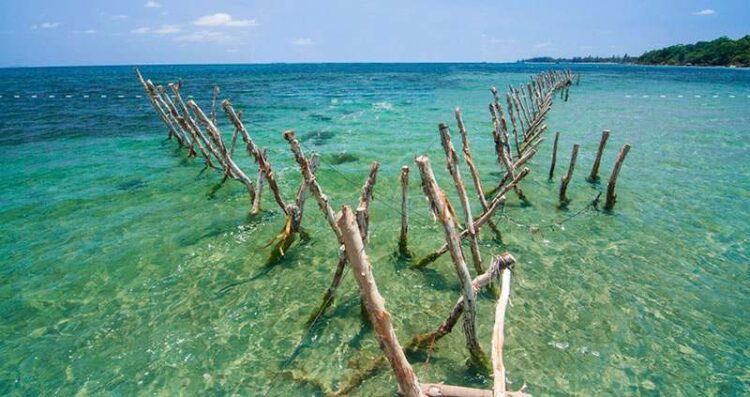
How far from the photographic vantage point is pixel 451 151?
620 centimetres

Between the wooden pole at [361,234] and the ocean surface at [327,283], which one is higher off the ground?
the wooden pole at [361,234]

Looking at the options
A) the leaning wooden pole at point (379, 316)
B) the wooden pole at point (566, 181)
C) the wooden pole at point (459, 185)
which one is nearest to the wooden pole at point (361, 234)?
the wooden pole at point (459, 185)

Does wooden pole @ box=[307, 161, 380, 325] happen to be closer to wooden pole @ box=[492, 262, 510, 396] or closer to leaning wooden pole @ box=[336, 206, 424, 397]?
wooden pole @ box=[492, 262, 510, 396]

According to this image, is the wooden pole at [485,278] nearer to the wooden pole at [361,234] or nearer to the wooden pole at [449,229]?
the wooden pole at [449,229]

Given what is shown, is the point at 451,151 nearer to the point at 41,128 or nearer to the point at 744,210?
the point at 744,210

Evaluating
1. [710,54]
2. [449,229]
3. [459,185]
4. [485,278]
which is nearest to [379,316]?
[449,229]

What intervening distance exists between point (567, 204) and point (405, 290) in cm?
591

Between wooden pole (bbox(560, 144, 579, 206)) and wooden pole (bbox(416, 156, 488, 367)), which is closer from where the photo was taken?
wooden pole (bbox(416, 156, 488, 367))

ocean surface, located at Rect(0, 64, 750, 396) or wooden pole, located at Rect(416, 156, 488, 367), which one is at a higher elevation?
wooden pole, located at Rect(416, 156, 488, 367)

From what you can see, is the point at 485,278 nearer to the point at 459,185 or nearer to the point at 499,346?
the point at 499,346

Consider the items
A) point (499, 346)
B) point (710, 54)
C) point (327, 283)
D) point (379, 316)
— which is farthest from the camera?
point (710, 54)

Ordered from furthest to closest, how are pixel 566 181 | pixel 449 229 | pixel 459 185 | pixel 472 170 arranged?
pixel 566 181 → pixel 472 170 → pixel 459 185 → pixel 449 229

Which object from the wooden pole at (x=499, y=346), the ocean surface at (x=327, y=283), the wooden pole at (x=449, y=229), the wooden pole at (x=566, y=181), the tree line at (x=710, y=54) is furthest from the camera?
the tree line at (x=710, y=54)

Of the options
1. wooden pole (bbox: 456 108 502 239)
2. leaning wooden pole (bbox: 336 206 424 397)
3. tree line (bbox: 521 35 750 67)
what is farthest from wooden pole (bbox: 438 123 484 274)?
tree line (bbox: 521 35 750 67)
